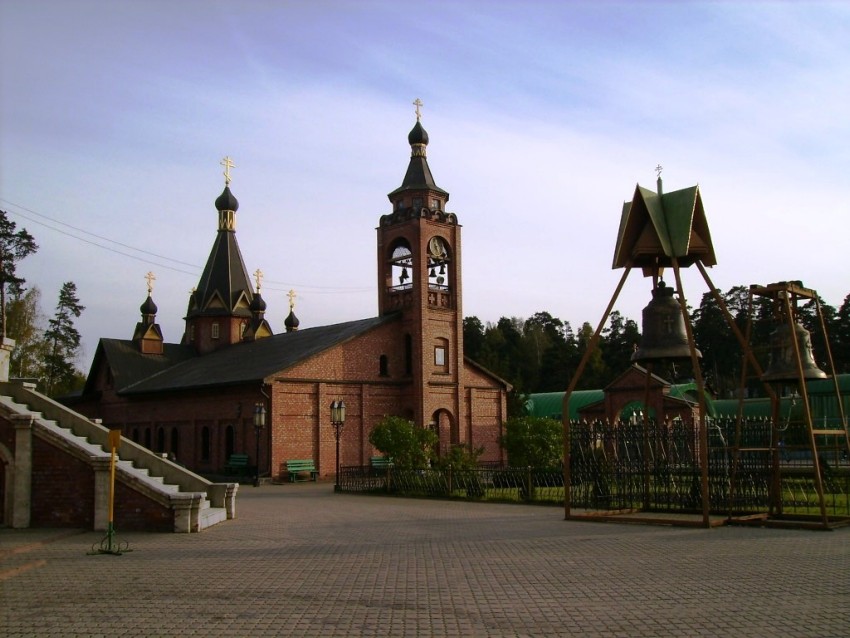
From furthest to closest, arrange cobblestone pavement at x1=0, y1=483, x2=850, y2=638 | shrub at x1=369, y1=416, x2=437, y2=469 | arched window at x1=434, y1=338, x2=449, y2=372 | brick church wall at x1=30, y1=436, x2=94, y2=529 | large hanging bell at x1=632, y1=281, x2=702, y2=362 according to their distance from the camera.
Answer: arched window at x1=434, y1=338, x2=449, y2=372 < shrub at x1=369, y1=416, x2=437, y2=469 < large hanging bell at x1=632, y1=281, x2=702, y2=362 < brick church wall at x1=30, y1=436, x2=94, y2=529 < cobblestone pavement at x1=0, y1=483, x2=850, y2=638

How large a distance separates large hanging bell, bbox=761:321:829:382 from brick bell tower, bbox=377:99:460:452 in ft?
77.3

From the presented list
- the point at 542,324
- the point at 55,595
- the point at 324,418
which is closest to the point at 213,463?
the point at 324,418

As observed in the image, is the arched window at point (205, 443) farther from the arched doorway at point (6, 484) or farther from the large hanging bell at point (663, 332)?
the large hanging bell at point (663, 332)

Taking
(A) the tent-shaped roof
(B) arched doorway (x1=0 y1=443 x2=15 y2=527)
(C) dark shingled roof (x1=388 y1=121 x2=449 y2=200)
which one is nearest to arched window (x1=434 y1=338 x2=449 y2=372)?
(C) dark shingled roof (x1=388 y1=121 x2=449 y2=200)

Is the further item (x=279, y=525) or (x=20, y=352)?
(x=20, y=352)

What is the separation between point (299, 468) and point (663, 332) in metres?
21.8

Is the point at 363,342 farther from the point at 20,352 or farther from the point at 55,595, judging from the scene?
the point at 55,595

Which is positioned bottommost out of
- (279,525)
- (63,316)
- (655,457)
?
(279,525)

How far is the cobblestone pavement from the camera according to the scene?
757cm

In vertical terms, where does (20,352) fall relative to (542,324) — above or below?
below

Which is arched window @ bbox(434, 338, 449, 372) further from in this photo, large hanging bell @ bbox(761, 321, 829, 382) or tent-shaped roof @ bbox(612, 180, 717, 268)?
large hanging bell @ bbox(761, 321, 829, 382)

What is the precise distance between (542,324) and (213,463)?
75480mm

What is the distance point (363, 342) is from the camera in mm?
37344

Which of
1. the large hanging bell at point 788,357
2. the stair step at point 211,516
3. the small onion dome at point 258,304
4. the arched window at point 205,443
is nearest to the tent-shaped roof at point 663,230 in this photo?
the large hanging bell at point 788,357
